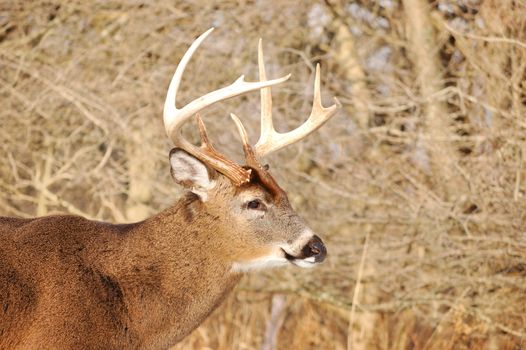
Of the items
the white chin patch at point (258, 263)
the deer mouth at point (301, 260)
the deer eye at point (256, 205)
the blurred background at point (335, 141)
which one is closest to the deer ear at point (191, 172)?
the deer eye at point (256, 205)

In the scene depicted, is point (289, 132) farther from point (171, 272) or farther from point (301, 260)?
point (171, 272)

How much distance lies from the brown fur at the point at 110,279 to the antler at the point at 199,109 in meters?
0.27

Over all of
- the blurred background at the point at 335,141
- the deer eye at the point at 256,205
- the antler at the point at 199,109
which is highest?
the antler at the point at 199,109

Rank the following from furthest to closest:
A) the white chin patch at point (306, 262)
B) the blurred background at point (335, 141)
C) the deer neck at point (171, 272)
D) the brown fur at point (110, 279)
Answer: the blurred background at point (335, 141)
the white chin patch at point (306, 262)
the deer neck at point (171, 272)
the brown fur at point (110, 279)

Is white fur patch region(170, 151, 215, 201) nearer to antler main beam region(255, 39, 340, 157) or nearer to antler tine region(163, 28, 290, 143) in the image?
antler tine region(163, 28, 290, 143)

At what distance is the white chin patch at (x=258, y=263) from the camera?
650 cm

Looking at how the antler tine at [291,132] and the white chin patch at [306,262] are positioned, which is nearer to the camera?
the white chin patch at [306,262]

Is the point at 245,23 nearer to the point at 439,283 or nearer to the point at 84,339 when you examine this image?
the point at 439,283

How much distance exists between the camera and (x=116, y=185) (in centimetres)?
1295

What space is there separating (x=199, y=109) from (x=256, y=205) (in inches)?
27.4

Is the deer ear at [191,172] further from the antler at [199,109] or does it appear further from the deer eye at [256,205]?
the deer eye at [256,205]

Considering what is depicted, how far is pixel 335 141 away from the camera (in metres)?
Answer: 11.7

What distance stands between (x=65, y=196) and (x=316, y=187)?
3.57 meters

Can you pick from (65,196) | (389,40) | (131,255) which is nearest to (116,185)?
(65,196)
